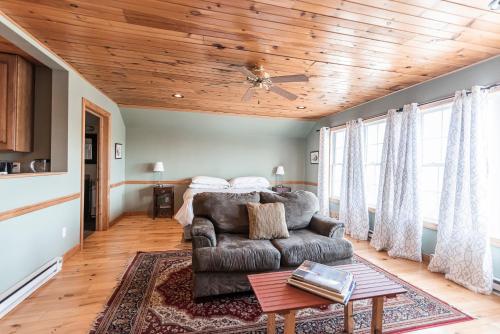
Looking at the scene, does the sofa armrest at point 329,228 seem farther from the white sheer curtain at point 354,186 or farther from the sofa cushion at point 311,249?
the white sheer curtain at point 354,186

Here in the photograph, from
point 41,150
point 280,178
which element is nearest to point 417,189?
point 280,178

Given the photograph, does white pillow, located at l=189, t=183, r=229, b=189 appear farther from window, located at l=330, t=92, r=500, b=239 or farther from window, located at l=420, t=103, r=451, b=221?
window, located at l=420, t=103, r=451, b=221

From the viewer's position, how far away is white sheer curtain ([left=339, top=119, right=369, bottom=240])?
411 centimetres

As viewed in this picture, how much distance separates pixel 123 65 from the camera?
2.79 metres

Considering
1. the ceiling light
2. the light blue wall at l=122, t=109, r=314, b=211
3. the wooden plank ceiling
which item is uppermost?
the wooden plank ceiling

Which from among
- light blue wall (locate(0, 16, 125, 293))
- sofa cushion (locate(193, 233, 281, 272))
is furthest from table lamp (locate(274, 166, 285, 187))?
light blue wall (locate(0, 16, 125, 293))

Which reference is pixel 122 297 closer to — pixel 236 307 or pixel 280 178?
pixel 236 307

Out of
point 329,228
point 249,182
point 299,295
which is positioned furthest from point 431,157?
point 249,182

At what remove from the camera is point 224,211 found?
9.15 feet

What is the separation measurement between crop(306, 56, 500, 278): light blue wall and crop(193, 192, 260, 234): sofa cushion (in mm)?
2431

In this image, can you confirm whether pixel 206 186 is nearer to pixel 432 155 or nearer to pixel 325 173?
pixel 325 173

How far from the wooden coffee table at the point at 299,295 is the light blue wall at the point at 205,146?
163 inches

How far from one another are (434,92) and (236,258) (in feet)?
10.3

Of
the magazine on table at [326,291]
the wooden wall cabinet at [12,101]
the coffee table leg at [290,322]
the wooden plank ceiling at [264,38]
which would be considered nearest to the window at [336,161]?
the wooden plank ceiling at [264,38]
